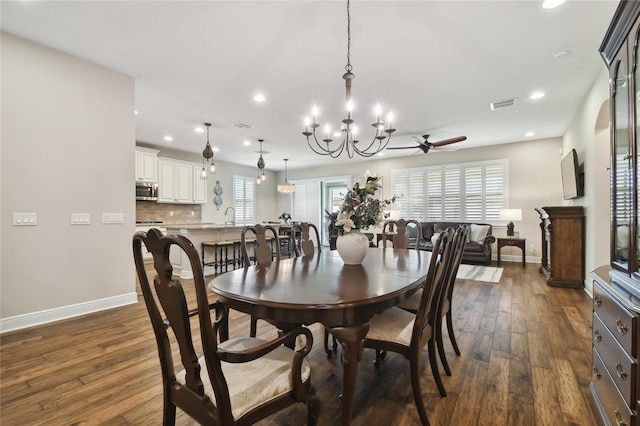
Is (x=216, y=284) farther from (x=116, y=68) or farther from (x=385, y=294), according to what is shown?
(x=116, y=68)

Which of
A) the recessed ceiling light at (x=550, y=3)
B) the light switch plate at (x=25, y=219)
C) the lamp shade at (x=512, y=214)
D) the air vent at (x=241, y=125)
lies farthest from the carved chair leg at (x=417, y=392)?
the lamp shade at (x=512, y=214)

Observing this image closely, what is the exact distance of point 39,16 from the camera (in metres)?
2.44

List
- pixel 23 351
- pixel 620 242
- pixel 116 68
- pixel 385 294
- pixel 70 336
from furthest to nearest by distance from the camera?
pixel 116 68, pixel 70 336, pixel 23 351, pixel 620 242, pixel 385 294

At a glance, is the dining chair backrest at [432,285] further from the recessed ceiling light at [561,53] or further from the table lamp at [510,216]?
the table lamp at [510,216]

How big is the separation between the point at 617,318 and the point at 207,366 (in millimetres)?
1729

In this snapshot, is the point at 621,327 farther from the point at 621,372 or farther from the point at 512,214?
the point at 512,214

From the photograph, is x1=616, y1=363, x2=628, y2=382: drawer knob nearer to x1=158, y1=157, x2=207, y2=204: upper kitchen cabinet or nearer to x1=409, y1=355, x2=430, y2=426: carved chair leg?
x1=409, y1=355, x2=430, y2=426: carved chair leg

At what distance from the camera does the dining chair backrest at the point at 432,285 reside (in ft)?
5.00

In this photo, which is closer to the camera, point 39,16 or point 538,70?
point 39,16

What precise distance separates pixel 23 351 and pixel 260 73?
337cm

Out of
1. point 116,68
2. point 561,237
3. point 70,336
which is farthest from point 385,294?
point 561,237

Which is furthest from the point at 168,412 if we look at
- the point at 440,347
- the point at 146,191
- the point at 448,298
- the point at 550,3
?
the point at 146,191

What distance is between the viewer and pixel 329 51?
2.88m

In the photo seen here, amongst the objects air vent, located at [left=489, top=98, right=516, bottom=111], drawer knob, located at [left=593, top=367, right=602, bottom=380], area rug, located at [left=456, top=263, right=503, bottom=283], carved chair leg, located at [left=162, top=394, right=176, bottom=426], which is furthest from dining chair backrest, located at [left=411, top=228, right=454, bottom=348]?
area rug, located at [left=456, top=263, right=503, bottom=283]
